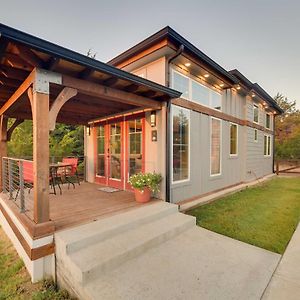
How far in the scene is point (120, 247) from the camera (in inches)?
107

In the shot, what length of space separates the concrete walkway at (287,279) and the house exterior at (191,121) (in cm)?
244

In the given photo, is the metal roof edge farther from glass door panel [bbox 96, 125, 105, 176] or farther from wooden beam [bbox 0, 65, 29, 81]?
glass door panel [bbox 96, 125, 105, 176]

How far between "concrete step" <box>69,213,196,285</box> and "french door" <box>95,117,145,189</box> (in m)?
1.99

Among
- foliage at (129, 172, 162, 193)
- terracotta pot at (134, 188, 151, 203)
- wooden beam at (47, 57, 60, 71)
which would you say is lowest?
terracotta pot at (134, 188, 151, 203)

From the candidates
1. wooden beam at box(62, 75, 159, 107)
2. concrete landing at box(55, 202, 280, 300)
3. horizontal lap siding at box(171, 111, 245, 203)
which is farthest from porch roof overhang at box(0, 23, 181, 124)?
concrete landing at box(55, 202, 280, 300)

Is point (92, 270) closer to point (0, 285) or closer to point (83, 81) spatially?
point (0, 285)

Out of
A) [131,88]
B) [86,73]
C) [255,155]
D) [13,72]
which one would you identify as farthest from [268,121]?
[13,72]

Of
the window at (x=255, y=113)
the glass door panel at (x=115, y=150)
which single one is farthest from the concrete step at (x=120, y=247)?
the window at (x=255, y=113)

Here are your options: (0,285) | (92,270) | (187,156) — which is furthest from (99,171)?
(92,270)

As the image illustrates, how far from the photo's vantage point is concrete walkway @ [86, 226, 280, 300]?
80.5 inches

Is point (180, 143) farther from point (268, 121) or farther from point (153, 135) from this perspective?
point (268, 121)

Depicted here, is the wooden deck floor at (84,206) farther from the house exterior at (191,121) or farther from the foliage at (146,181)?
the house exterior at (191,121)

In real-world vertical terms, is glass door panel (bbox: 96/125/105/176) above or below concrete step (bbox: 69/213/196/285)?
above

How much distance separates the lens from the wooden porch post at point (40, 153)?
2.68 m
